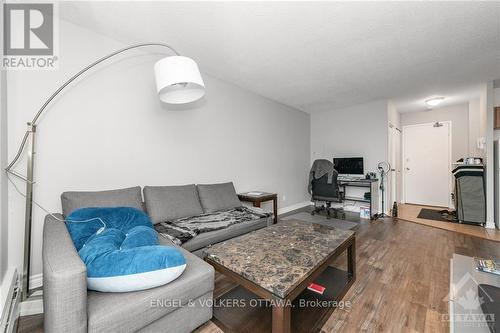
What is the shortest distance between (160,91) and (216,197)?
Answer: 1684 mm

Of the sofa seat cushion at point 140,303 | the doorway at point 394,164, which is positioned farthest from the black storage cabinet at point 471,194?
the sofa seat cushion at point 140,303

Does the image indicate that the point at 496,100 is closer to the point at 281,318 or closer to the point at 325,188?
the point at 325,188

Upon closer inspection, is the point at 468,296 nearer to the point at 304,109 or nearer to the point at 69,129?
the point at 69,129

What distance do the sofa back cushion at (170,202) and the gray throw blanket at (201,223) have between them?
0.08 meters

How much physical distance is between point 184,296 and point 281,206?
11.6 feet

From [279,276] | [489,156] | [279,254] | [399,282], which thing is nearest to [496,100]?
[489,156]

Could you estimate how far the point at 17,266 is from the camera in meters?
1.75

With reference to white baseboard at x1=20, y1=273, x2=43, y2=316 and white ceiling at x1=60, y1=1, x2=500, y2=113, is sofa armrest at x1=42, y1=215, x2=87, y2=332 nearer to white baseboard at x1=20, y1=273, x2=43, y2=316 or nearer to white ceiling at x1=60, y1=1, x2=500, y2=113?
white baseboard at x1=20, y1=273, x2=43, y2=316

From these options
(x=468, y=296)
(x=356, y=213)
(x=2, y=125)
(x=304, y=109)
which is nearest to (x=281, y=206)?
(x=356, y=213)

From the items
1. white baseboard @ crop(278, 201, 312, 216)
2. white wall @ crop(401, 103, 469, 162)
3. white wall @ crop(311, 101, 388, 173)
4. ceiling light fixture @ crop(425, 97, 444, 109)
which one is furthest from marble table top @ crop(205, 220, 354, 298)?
white wall @ crop(401, 103, 469, 162)

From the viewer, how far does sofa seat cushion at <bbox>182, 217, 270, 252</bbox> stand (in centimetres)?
200

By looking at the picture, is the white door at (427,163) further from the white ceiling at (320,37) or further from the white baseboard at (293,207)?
the white baseboard at (293,207)

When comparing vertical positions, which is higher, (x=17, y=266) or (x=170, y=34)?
(x=170, y=34)

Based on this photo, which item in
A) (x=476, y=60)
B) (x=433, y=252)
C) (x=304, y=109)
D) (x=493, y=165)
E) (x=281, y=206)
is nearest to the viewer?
(x=433, y=252)
